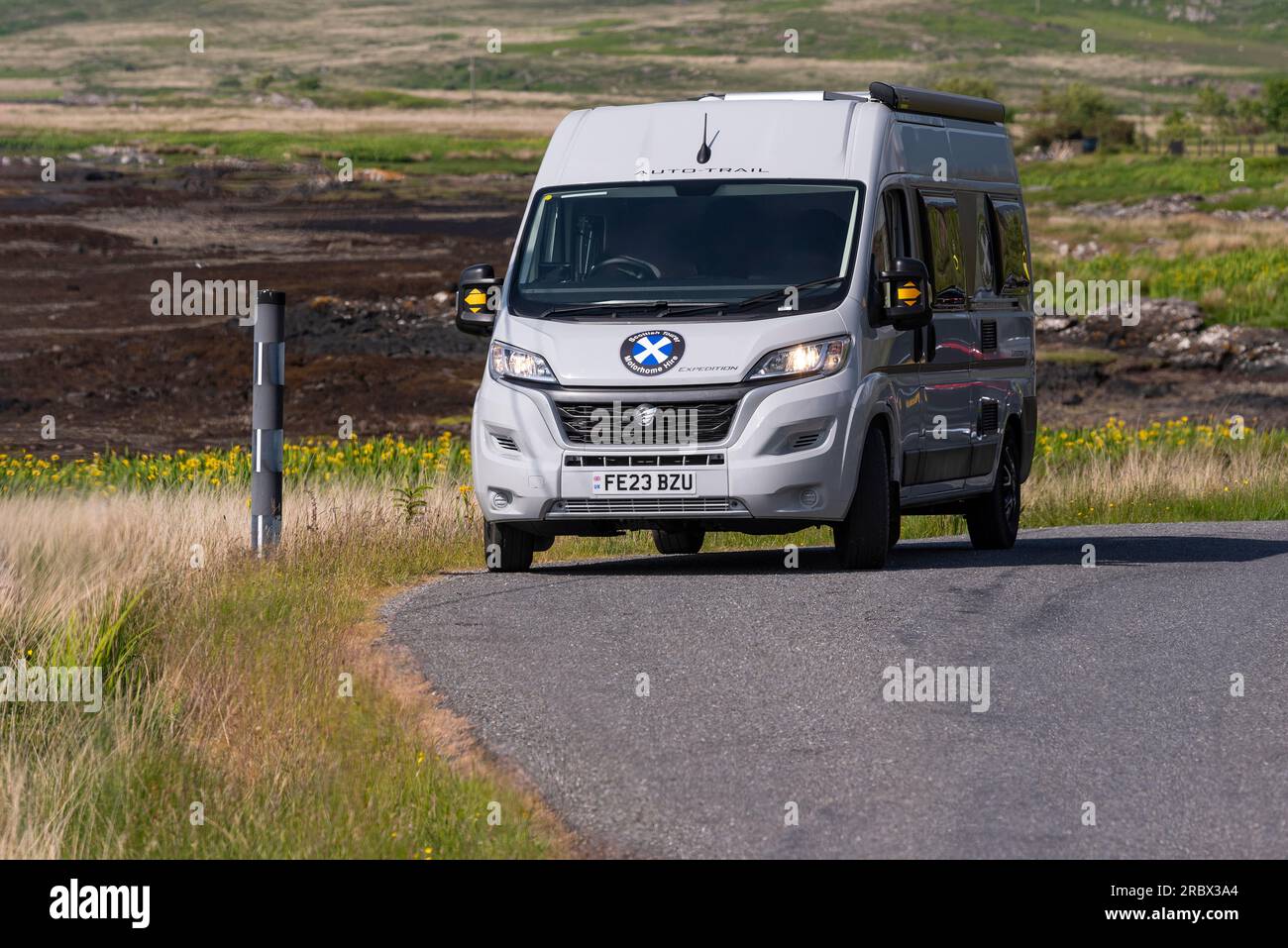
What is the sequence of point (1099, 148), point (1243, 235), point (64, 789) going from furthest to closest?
1. point (1099, 148)
2. point (1243, 235)
3. point (64, 789)

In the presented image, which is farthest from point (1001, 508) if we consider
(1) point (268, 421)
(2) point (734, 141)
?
(1) point (268, 421)

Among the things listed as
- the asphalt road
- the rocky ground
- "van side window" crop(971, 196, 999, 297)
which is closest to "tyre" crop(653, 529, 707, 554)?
the asphalt road

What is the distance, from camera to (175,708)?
27.9 ft

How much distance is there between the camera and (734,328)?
12.3 metres

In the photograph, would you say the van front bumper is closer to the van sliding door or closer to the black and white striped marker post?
the black and white striped marker post

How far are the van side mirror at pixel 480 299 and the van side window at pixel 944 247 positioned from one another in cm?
293

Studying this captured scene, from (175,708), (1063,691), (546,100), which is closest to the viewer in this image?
(175,708)

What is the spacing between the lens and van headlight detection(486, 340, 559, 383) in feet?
41.1

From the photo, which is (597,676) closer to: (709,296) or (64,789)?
(64,789)

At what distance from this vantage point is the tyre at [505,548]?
13.1 m

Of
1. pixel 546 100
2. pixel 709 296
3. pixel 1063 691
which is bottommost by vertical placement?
pixel 546 100

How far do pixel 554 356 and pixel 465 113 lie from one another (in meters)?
144

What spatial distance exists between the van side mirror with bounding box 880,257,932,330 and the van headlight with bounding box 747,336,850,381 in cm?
68
